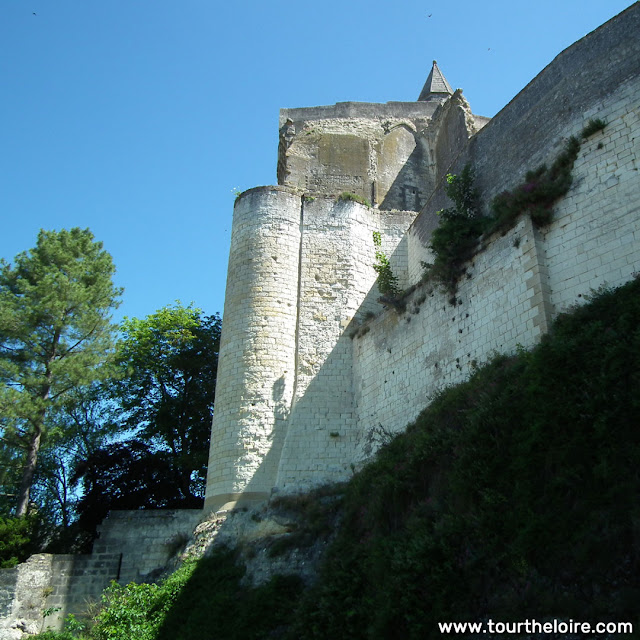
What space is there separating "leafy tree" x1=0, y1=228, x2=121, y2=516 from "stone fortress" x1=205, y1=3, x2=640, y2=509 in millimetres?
5337

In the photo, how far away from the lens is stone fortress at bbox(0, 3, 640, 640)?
1009 centimetres

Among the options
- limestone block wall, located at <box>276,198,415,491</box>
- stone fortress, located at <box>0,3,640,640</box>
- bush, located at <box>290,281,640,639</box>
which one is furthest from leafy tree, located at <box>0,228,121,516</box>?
bush, located at <box>290,281,640,639</box>

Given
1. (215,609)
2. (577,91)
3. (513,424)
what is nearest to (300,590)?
(215,609)

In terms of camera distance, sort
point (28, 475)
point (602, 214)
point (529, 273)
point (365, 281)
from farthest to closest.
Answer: point (28, 475)
point (365, 281)
point (529, 273)
point (602, 214)

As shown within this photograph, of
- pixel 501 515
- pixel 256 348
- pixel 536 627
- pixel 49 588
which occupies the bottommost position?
pixel 536 627

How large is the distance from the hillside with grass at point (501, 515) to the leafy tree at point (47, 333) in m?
7.67

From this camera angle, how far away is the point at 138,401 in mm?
21031

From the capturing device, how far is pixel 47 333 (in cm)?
1816

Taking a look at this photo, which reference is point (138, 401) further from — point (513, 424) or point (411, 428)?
point (513, 424)

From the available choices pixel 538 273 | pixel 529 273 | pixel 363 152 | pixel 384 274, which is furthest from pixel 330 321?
pixel 363 152

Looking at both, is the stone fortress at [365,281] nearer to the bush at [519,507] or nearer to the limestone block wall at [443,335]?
the limestone block wall at [443,335]

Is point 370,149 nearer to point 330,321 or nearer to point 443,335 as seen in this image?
point 330,321

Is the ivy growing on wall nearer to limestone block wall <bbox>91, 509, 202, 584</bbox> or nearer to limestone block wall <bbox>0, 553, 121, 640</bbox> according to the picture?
limestone block wall <bbox>91, 509, 202, 584</bbox>

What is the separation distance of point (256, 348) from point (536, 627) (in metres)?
8.95
